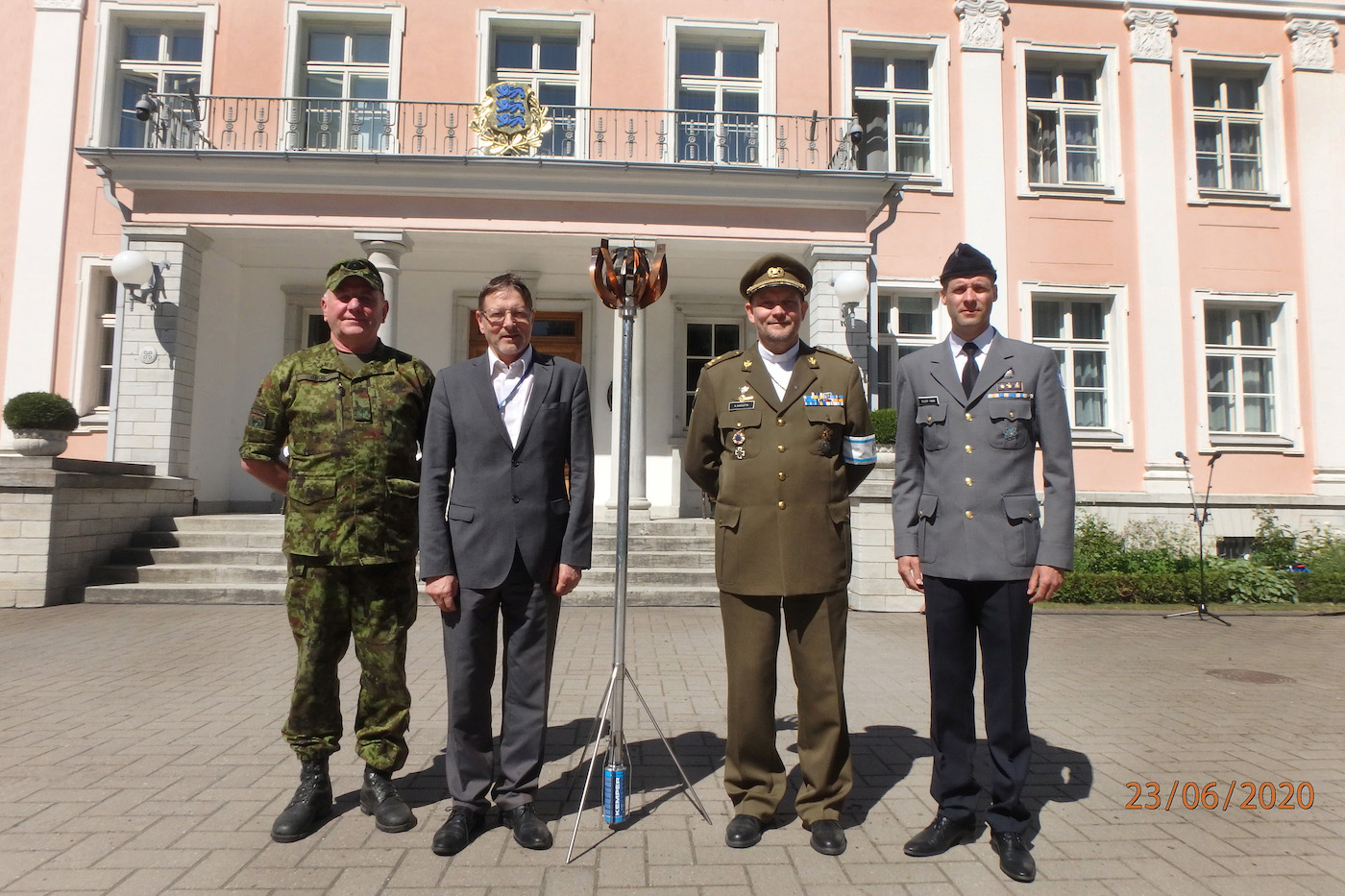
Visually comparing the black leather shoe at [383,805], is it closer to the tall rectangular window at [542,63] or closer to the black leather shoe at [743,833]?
the black leather shoe at [743,833]

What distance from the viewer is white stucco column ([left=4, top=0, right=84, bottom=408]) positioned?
11.8m

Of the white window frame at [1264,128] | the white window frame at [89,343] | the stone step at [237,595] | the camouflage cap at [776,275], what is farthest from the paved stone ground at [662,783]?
the white window frame at [1264,128]

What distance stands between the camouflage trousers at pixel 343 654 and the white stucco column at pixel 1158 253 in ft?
40.4

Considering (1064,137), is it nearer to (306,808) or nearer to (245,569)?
(245,569)

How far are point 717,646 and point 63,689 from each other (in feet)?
15.1

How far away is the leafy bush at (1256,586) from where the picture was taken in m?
9.59

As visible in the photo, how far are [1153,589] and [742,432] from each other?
8412 millimetres

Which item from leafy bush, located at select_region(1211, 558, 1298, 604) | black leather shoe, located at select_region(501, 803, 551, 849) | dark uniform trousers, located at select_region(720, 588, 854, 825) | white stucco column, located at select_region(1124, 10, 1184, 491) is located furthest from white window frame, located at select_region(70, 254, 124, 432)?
white stucco column, located at select_region(1124, 10, 1184, 491)

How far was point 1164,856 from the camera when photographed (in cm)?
289

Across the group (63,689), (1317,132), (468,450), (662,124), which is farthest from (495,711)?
(1317,132)

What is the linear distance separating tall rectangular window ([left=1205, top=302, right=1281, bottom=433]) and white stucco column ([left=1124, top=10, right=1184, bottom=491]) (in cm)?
63

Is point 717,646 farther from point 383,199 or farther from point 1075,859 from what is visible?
point 383,199

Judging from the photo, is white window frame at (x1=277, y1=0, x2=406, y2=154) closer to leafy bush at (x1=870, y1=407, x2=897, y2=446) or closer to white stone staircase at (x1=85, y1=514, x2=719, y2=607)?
white stone staircase at (x1=85, y1=514, x2=719, y2=607)

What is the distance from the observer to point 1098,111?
1308cm
